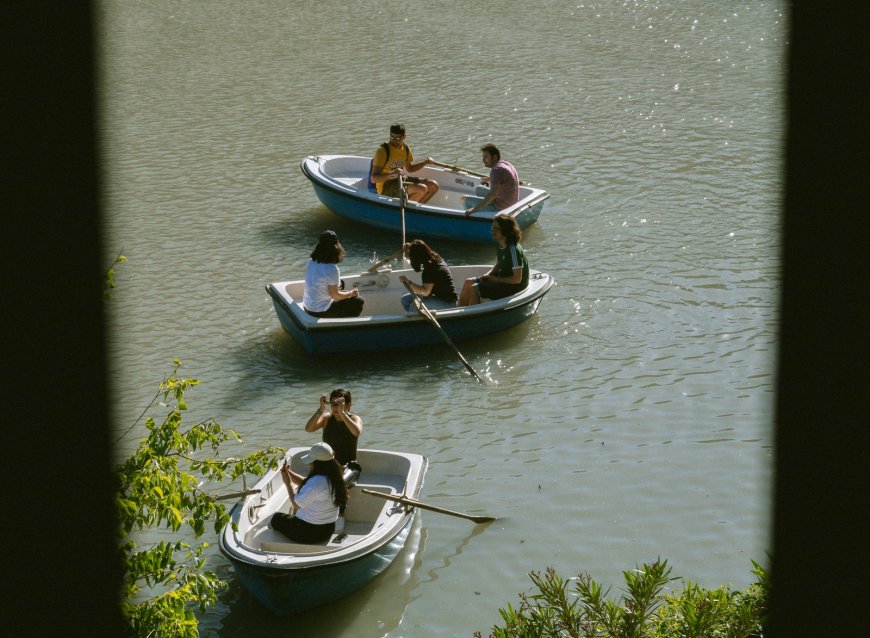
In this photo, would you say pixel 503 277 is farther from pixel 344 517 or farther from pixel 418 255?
pixel 344 517

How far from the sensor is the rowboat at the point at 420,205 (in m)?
15.3

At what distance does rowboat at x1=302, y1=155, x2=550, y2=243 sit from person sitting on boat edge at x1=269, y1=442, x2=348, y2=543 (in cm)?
723

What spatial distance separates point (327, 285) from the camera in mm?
12086

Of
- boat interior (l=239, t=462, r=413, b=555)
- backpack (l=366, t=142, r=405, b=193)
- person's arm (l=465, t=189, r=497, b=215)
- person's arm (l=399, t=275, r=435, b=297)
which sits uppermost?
backpack (l=366, t=142, r=405, b=193)

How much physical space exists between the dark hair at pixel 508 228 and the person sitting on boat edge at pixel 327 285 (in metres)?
1.67

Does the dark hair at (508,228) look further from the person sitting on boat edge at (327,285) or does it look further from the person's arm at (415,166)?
the person's arm at (415,166)

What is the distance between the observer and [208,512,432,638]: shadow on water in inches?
324

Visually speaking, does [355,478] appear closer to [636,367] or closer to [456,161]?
[636,367]

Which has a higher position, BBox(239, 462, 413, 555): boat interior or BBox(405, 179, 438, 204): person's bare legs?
BBox(405, 179, 438, 204): person's bare legs

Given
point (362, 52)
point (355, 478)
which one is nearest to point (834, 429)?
point (355, 478)

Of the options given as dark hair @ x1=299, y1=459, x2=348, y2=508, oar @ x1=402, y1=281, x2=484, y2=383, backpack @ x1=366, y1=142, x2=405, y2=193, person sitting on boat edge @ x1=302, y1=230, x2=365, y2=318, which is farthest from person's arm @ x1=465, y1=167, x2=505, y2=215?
dark hair @ x1=299, y1=459, x2=348, y2=508

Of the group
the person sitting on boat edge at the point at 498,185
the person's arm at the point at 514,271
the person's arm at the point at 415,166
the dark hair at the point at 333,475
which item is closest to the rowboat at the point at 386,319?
the person's arm at the point at 514,271

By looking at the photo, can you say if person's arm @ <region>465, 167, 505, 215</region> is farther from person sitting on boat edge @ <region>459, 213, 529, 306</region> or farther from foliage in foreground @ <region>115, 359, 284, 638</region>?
foliage in foreground @ <region>115, 359, 284, 638</region>

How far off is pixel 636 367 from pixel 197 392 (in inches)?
174
